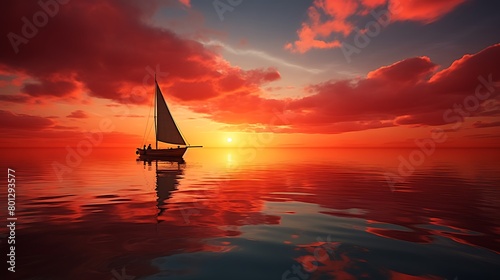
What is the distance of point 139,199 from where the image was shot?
16.6m

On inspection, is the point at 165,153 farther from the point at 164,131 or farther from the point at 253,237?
the point at 253,237

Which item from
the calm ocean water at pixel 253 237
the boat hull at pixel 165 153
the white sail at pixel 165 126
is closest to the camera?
the calm ocean water at pixel 253 237

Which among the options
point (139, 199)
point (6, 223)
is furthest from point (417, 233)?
point (6, 223)

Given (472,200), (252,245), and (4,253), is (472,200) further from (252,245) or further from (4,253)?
(4,253)

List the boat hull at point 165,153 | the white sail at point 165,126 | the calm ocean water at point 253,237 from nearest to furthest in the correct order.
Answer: the calm ocean water at point 253,237, the boat hull at point 165,153, the white sail at point 165,126

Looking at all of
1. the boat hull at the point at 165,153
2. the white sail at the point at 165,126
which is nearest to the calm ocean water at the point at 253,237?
the boat hull at the point at 165,153

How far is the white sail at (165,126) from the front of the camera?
60812 mm

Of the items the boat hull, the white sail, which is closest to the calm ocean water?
the boat hull

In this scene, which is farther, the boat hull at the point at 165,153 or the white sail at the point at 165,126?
the white sail at the point at 165,126

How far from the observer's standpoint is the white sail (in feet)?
200

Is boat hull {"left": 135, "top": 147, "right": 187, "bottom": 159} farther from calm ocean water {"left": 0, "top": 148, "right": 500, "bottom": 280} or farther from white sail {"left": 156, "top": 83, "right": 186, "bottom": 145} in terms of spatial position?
calm ocean water {"left": 0, "top": 148, "right": 500, "bottom": 280}

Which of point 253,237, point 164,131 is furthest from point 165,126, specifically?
point 253,237

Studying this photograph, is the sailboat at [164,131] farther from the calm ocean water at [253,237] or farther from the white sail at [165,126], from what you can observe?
the calm ocean water at [253,237]

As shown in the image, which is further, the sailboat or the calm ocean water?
the sailboat
